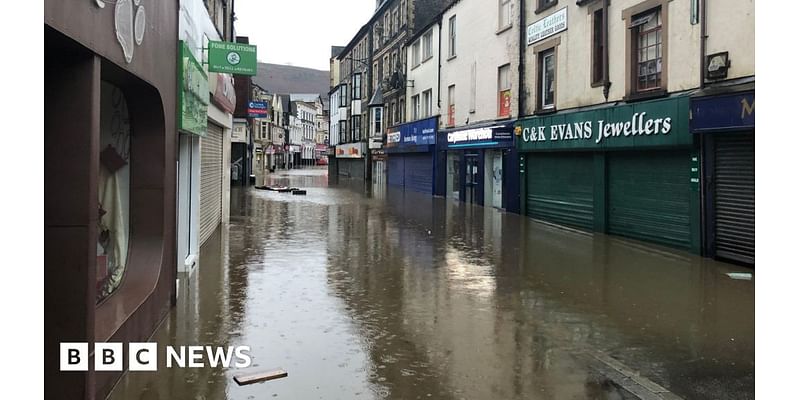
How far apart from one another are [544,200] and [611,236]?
413 cm

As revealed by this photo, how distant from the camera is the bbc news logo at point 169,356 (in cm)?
511

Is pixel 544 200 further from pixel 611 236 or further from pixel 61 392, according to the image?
pixel 61 392

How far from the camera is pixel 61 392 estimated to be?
4.39 m

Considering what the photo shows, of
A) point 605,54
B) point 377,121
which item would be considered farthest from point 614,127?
point 377,121

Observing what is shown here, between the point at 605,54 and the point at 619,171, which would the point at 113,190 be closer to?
the point at 619,171

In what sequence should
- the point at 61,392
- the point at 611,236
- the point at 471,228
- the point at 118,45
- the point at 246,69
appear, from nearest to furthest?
the point at 61,392 < the point at 118,45 < the point at 246,69 < the point at 611,236 < the point at 471,228

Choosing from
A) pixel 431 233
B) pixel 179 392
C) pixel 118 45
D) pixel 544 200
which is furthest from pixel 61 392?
pixel 544 200

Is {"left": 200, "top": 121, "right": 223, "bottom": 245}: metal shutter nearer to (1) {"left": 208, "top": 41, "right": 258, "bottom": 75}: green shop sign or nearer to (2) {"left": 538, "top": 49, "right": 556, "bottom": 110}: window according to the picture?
(1) {"left": 208, "top": 41, "right": 258, "bottom": 75}: green shop sign

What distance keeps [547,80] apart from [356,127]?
3619cm

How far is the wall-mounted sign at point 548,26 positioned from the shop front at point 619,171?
8.26ft

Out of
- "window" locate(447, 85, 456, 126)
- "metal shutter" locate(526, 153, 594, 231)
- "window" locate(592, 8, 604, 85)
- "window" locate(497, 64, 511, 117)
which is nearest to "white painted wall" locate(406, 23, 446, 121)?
"window" locate(447, 85, 456, 126)

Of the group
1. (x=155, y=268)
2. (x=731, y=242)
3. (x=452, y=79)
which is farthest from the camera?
(x=452, y=79)

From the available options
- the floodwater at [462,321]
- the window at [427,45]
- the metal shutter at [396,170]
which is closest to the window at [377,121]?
the metal shutter at [396,170]

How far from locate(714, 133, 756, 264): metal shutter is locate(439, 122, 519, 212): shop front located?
9.82 metres
